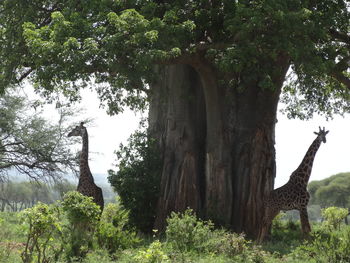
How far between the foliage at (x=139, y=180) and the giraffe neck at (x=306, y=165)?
13.1ft

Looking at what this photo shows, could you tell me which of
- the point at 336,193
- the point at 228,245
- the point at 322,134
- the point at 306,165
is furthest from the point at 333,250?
the point at 336,193

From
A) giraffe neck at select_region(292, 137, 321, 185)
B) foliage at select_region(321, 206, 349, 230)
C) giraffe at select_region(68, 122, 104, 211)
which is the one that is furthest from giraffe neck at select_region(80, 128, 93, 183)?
foliage at select_region(321, 206, 349, 230)

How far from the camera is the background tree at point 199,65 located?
10523mm

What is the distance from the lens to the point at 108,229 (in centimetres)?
910

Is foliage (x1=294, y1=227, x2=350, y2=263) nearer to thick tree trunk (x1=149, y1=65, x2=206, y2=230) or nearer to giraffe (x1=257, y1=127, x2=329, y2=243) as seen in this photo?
giraffe (x1=257, y1=127, x2=329, y2=243)

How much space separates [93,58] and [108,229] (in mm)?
3612

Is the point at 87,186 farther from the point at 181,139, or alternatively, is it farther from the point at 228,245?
the point at 228,245

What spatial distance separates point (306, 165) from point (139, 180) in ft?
15.5

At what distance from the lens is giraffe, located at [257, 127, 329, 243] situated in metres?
13.1

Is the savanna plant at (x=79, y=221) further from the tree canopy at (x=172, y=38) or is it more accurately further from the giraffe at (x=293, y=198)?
the giraffe at (x=293, y=198)

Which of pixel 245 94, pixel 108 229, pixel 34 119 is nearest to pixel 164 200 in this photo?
pixel 245 94

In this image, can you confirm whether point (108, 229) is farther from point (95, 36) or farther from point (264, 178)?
point (264, 178)

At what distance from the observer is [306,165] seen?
1354 cm

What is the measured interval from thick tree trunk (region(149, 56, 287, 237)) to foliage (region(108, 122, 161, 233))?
0.43 metres
